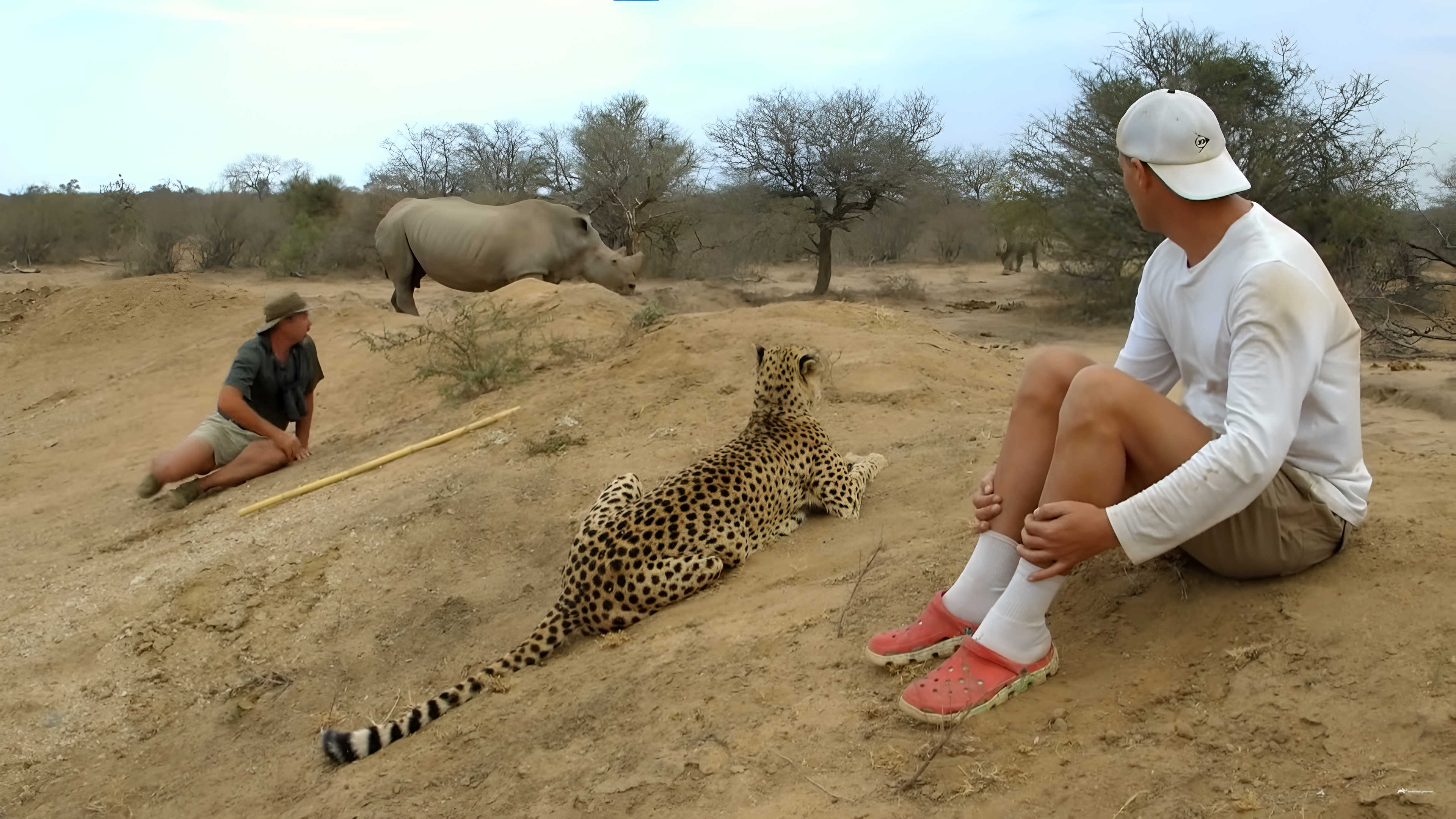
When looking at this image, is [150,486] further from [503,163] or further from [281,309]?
[503,163]

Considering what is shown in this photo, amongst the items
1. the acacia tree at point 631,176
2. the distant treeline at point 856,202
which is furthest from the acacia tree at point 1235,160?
the acacia tree at point 631,176

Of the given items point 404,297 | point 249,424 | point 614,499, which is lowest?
point 614,499

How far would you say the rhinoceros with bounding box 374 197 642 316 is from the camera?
13.1 meters

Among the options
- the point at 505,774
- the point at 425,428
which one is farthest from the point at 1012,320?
the point at 505,774

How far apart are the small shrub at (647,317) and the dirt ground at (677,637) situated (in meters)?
0.83

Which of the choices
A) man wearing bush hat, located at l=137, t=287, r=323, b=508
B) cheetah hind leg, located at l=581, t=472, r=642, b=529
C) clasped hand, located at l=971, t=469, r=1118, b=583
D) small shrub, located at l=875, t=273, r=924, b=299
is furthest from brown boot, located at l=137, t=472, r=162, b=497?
small shrub, located at l=875, t=273, r=924, b=299

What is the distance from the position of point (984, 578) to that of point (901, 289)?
1482 centimetres

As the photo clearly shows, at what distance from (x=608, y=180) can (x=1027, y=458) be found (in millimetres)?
18357

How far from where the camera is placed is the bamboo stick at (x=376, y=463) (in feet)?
20.0

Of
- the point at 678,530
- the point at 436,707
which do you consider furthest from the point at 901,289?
the point at 436,707

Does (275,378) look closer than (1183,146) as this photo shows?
No

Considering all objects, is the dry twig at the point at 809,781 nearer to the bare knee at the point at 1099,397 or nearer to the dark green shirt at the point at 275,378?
the bare knee at the point at 1099,397

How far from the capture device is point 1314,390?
2232 millimetres

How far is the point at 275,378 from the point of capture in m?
6.91
